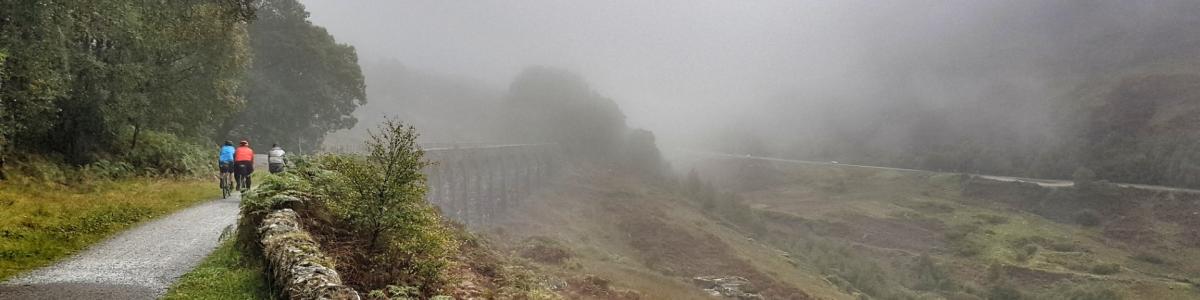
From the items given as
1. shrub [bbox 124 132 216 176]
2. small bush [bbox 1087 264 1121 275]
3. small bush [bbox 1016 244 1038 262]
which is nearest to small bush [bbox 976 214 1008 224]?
small bush [bbox 1016 244 1038 262]

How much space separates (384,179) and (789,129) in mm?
195491

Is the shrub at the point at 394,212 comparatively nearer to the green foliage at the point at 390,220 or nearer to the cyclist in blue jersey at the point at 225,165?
the green foliage at the point at 390,220

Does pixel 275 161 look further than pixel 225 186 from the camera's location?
Yes

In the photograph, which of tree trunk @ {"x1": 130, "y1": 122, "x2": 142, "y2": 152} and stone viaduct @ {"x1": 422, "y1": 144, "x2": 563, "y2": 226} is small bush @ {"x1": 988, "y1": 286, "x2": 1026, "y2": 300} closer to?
stone viaduct @ {"x1": 422, "y1": 144, "x2": 563, "y2": 226}

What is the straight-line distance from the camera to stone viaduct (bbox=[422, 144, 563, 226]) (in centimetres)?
4459

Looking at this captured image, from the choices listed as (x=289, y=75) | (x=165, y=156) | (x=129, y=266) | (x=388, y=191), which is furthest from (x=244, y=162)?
(x=289, y=75)

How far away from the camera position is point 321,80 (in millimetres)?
42688

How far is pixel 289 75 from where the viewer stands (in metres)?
41.6

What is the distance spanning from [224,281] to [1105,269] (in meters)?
70.0

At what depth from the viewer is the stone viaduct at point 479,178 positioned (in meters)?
44.6

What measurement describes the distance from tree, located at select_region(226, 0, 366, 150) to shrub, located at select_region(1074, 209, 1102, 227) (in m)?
84.1

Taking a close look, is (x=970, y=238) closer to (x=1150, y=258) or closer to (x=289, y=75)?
(x=1150, y=258)

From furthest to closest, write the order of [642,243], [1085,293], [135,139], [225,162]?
[642,243]
[1085,293]
[135,139]
[225,162]

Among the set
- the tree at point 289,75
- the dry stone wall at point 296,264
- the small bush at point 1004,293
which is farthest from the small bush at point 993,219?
the dry stone wall at point 296,264
